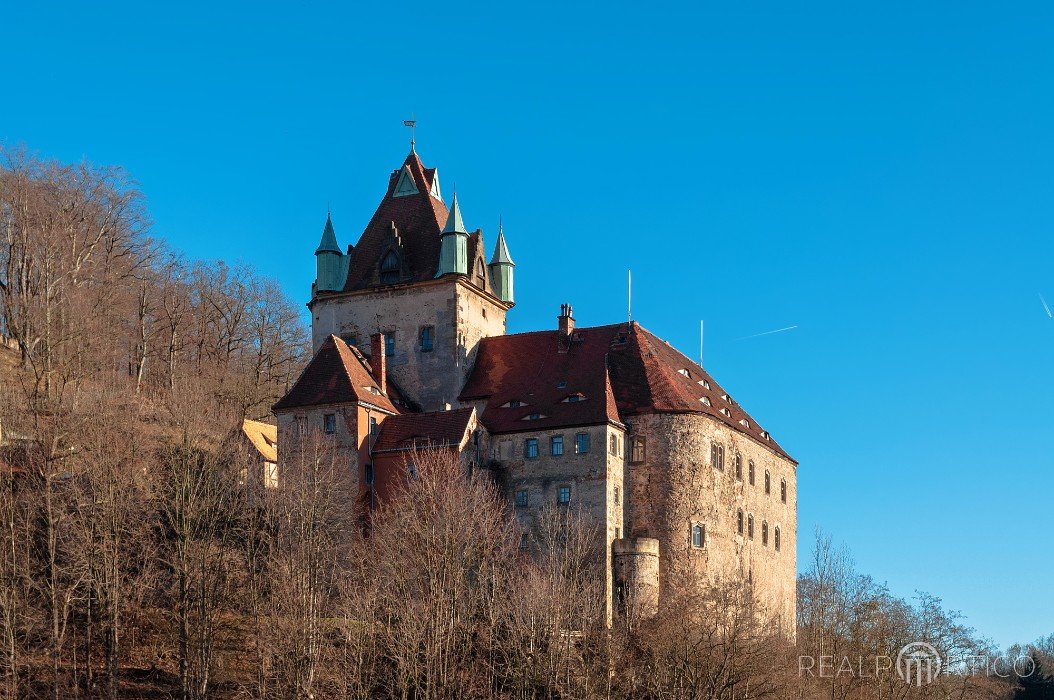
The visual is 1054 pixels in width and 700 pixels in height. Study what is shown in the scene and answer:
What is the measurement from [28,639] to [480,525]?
1847 centimetres

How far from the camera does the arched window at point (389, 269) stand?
266 feet

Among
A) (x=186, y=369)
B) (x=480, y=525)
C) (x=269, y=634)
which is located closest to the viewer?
(x=269, y=634)

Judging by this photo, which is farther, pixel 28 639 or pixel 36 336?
pixel 36 336

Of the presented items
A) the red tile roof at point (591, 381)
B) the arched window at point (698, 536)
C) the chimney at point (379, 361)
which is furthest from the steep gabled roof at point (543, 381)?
the arched window at point (698, 536)

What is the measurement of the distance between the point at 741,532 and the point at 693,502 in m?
4.73

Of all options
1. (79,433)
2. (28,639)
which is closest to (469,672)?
(28,639)

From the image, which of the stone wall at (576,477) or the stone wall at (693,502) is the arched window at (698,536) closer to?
the stone wall at (693,502)

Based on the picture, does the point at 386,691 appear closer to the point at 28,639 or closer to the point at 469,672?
the point at 469,672

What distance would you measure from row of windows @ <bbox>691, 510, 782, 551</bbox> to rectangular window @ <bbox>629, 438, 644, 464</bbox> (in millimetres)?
3907

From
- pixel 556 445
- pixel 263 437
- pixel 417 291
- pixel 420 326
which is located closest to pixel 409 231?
pixel 417 291

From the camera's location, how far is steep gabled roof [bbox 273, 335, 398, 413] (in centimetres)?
7288

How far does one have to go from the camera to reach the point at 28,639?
58.7 m

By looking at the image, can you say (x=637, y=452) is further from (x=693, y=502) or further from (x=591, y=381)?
(x=591, y=381)

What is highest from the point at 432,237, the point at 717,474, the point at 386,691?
the point at 432,237
